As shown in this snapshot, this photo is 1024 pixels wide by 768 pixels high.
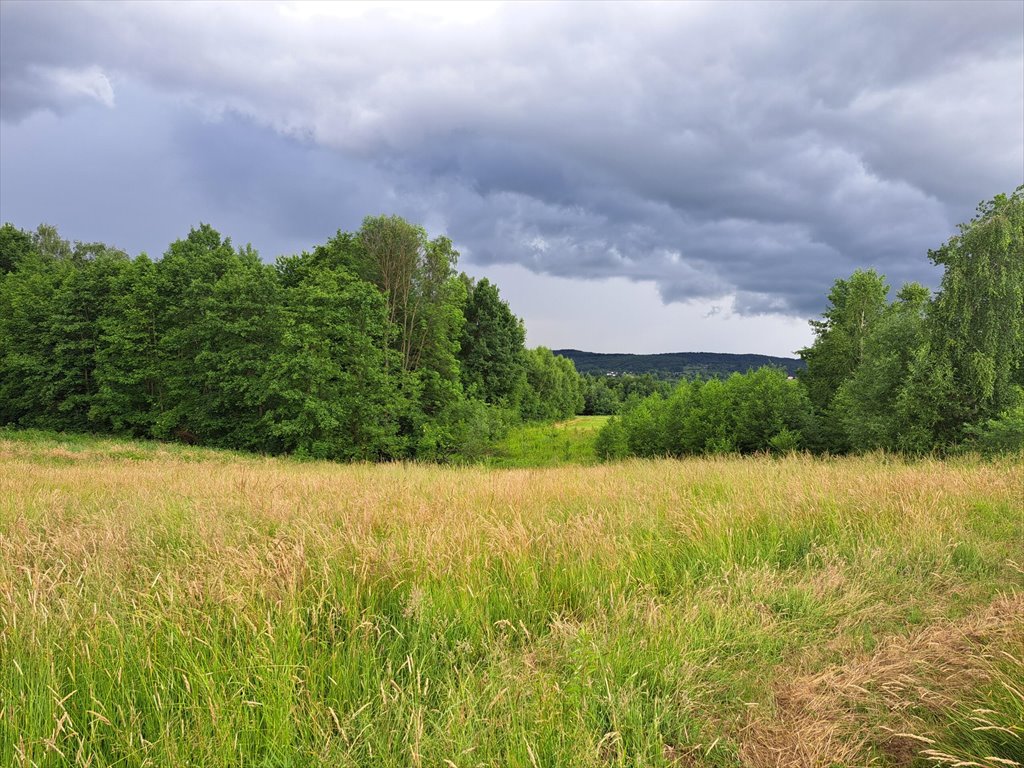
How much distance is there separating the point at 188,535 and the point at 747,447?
3599 cm

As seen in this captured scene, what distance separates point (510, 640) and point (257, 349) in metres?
32.4

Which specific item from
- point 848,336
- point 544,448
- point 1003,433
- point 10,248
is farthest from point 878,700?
point 10,248

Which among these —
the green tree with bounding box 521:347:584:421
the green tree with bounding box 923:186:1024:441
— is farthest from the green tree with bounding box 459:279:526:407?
the green tree with bounding box 923:186:1024:441

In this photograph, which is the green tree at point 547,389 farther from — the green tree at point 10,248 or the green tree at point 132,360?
the green tree at point 10,248

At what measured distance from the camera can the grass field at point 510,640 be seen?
2146 mm

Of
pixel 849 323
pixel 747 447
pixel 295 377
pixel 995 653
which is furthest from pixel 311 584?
pixel 849 323

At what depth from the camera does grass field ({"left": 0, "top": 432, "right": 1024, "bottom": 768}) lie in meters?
2.15

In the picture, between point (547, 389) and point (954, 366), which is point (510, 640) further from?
point (547, 389)

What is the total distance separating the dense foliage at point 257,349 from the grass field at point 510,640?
24.9 m

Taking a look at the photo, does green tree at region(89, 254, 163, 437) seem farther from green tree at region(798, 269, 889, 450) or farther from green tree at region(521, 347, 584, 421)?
green tree at region(798, 269, 889, 450)

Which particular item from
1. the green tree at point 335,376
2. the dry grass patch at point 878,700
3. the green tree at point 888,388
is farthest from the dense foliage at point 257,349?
the dry grass patch at point 878,700

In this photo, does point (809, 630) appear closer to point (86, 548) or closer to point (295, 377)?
point (86, 548)

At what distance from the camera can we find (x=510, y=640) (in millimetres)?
3119

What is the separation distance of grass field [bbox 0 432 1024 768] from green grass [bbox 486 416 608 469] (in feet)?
102
